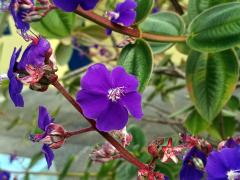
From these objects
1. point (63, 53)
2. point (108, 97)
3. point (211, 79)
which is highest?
point (108, 97)

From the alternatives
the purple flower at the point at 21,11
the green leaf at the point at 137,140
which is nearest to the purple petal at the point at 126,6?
the purple flower at the point at 21,11

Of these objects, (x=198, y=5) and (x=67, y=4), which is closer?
(x=67, y=4)

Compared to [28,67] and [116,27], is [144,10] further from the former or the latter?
[28,67]

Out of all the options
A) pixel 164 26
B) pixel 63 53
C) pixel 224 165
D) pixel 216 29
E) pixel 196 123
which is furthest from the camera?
pixel 63 53

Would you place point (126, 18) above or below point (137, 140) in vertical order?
above

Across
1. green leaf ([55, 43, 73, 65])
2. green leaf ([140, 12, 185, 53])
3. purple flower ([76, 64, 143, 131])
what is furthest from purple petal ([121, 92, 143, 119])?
green leaf ([55, 43, 73, 65])

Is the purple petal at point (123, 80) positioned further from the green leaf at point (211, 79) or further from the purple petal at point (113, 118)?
the green leaf at point (211, 79)

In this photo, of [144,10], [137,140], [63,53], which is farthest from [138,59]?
[63,53]
